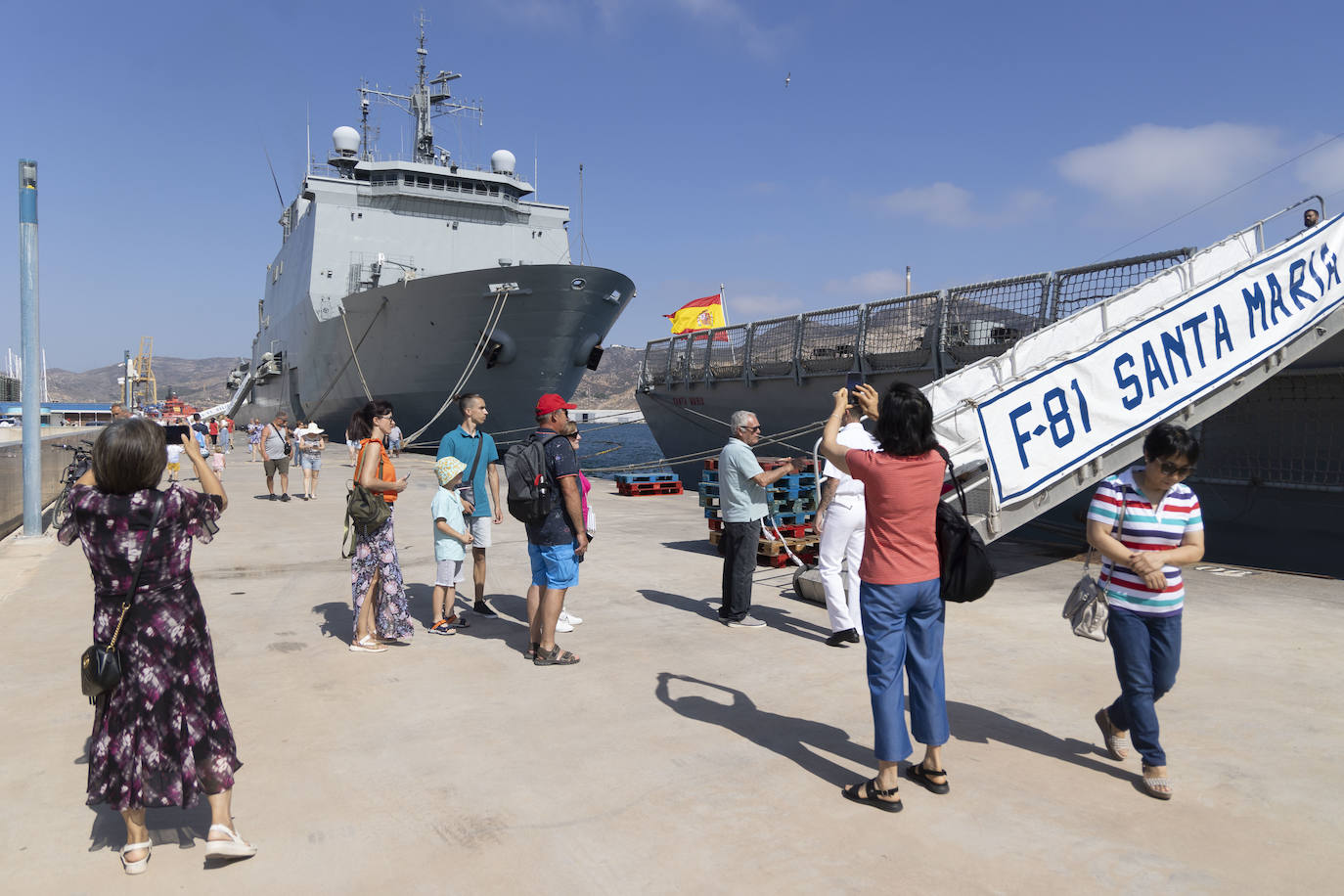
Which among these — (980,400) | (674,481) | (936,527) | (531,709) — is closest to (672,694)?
(531,709)

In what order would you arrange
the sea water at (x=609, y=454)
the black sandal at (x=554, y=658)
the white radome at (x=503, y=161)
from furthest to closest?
the white radome at (x=503, y=161) → the sea water at (x=609, y=454) → the black sandal at (x=554, y=658)

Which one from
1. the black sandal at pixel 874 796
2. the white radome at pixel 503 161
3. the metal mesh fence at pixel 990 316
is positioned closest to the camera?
the black sandal at pixel 874 796

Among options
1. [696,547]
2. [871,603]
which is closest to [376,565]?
[871,603]

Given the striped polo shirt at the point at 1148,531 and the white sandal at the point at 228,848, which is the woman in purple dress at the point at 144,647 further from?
the striped polo shirt at the point at 1148,531

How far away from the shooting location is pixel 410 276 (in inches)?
1070

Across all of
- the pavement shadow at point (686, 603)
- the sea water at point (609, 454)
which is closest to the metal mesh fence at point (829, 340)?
the sea water at point (609, 454)

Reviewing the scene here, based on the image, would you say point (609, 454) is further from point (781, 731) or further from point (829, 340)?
point (781, 731)

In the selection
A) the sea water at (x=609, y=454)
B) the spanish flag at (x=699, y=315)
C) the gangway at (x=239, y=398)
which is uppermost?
the spanish flag at (x=699, y=315)

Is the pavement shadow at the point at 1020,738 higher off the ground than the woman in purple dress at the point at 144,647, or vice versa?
the woman in purple dress at the point at 144,647

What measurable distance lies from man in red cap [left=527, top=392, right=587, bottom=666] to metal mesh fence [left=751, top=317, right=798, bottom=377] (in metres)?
11.8

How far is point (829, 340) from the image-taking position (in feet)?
52.8

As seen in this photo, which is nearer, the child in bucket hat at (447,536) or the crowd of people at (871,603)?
the crowd of people at (871,603)

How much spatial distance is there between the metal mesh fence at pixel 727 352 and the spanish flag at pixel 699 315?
10.8 ft

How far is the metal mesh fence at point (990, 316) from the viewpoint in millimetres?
12688
